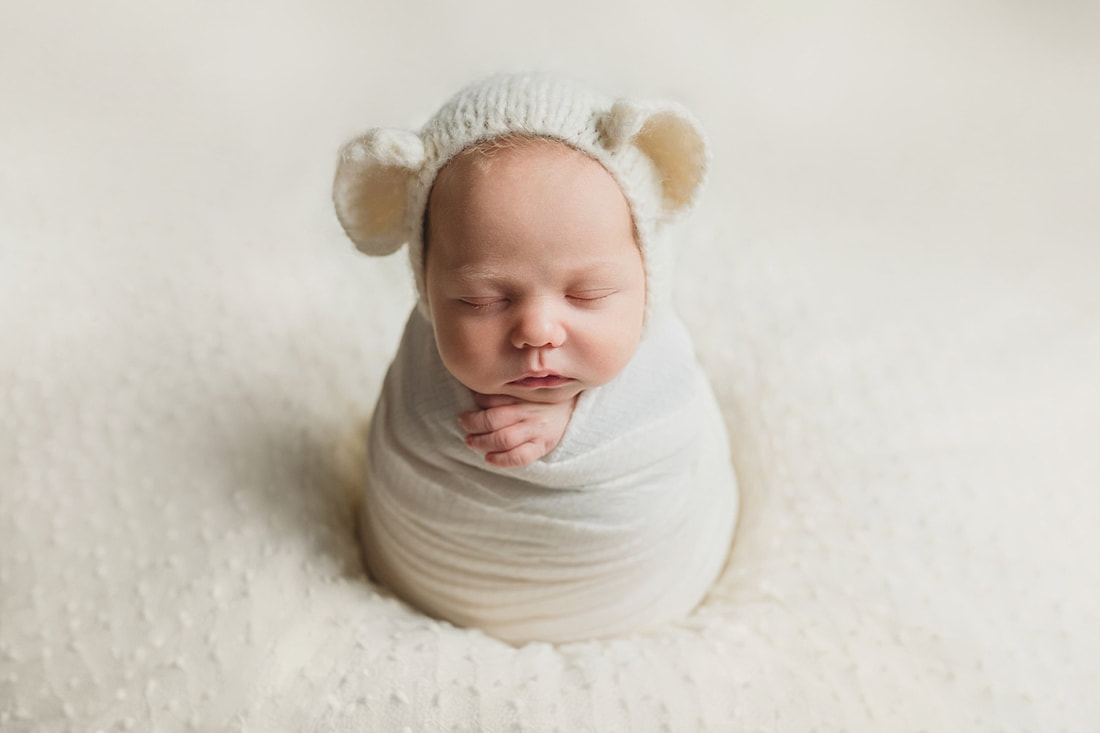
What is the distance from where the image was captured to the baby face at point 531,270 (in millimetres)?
881

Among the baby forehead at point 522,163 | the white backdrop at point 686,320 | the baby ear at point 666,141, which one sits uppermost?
the baby ear at point 666,141

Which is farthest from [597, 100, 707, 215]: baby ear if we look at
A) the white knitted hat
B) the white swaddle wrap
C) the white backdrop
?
the white backdrop

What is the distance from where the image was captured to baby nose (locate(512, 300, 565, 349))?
35.0 inches

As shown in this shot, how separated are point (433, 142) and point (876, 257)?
941mm

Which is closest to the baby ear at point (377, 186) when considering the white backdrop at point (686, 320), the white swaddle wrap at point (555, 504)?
the white swaddle wrap at point (555, 504)

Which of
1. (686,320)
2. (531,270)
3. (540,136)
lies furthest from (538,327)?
(686,320)

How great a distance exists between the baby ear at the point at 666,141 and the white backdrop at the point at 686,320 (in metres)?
0.48

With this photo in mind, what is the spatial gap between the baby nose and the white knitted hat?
0.41ft

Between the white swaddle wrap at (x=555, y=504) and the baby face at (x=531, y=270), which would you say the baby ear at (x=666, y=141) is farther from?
the white swaddle wrap at (x=555, y=504)

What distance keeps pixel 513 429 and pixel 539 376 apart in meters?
0.07

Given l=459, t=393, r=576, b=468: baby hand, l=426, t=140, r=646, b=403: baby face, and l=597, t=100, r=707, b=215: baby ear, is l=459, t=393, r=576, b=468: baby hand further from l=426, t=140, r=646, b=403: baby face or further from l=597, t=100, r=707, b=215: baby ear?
l=597, t=100, r=707, b=215: baby ear

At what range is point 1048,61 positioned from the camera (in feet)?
5.75

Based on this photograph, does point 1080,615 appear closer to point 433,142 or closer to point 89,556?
point 433,142

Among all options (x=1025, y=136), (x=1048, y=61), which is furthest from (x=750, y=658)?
(x=1048, y=61)
